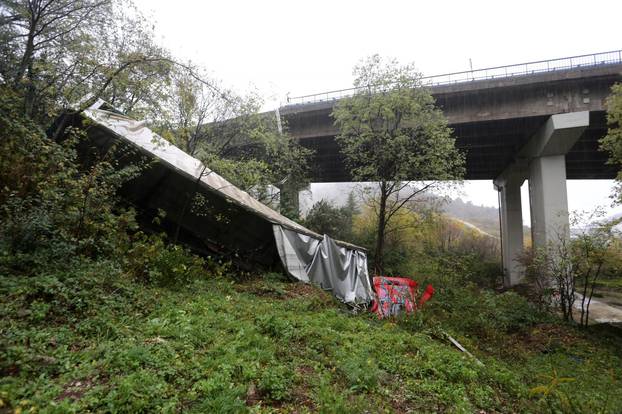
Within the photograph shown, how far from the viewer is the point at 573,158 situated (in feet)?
59.1

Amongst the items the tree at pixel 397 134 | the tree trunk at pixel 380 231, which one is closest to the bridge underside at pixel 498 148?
the tree at pixel 397 134

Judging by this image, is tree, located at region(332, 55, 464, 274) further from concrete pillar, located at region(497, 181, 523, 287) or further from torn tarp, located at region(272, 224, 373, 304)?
concrete pillar, located at region(497, 181, 523, 287)

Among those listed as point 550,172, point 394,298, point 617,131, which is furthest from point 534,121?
point 394,298

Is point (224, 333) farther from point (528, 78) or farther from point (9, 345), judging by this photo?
point (528, 78)

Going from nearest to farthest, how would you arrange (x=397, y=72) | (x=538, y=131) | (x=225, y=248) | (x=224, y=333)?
(x=224, y=333)
(x=225, y=248)
(x=397, y=72)
(x=538, y=131)

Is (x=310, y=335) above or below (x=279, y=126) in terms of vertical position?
below

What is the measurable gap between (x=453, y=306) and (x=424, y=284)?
1958mm

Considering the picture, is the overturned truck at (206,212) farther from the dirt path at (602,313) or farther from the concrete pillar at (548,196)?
the dirt path at (602,313)

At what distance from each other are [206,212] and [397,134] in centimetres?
825

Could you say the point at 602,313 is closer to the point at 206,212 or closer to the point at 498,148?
the point at 498,148

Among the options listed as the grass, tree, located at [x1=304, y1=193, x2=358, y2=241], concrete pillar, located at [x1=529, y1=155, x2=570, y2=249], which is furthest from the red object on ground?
concrete pillar, located at [x1=529, y1=155, x2=570, y2=249]

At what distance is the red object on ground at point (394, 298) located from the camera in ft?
25.4

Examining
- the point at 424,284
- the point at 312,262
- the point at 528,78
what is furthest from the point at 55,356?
the point at 528,78

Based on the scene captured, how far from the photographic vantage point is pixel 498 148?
17.4 meters
